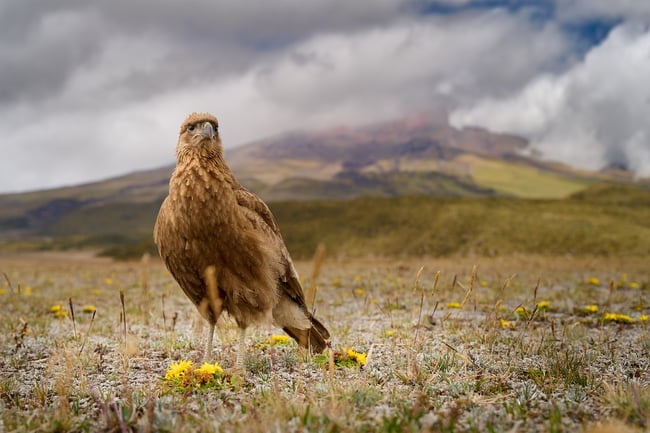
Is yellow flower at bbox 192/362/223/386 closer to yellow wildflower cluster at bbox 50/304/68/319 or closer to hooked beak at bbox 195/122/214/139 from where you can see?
hooked beak at bbox 195/122/214/139

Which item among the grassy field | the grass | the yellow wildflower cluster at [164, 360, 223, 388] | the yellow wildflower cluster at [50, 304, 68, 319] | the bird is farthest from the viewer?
the grass

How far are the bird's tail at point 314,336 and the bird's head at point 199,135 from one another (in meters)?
2.57

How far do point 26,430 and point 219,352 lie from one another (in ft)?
10.1

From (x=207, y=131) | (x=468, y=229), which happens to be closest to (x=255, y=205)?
(x=207, y=131)

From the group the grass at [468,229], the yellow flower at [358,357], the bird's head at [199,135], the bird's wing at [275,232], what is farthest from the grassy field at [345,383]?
the grass at [468,229]

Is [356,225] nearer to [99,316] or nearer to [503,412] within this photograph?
[99,316]

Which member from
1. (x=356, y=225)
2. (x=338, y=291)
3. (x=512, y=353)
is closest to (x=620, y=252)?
(x=356, y=225)

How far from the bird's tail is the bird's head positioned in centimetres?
257

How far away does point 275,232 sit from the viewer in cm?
586

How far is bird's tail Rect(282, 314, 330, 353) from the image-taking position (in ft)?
19.6

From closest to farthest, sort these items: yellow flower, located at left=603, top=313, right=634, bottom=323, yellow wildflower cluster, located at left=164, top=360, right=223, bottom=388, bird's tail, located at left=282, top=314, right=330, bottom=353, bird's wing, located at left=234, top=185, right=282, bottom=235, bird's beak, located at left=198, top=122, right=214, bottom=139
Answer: yellow wildflower cluster, located at left=164, top=360, right=223, bottom=388 < bird's wing, located at left=234, top=185, right=282, bottom=235 < bird's beak, located at left=198, top=122, right=214, bottom=139 < bird's tail, located at left=282, top=314, right=330, bottom=353 < yellow flower, located at left=603, top=313, right=634, bottom=323

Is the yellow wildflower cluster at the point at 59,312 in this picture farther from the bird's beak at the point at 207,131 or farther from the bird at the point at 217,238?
the bird's beak at the point at 207,131

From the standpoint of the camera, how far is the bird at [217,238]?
5055 mm

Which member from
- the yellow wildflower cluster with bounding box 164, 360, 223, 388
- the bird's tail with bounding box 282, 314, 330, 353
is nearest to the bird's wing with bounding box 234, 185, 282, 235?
the bird's tail with bounding box 282, 314, 330, 353
